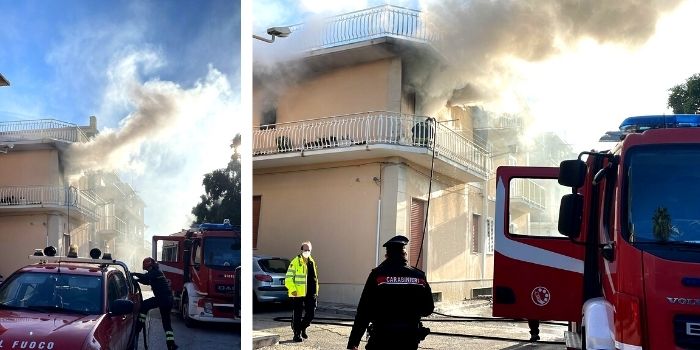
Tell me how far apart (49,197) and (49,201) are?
0.07 ft

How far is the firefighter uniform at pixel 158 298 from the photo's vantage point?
3340 millimetres

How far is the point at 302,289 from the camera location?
8.41m

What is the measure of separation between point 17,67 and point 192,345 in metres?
1.53

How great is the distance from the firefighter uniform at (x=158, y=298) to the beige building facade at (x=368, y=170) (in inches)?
277

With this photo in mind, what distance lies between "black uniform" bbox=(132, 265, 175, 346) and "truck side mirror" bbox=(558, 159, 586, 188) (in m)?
2.70

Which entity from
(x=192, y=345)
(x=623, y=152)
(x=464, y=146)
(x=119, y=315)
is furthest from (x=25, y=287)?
(x=464, y=146)

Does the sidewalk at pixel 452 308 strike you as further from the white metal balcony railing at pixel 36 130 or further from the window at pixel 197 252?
the white metal balcony railing at pixel 36 130

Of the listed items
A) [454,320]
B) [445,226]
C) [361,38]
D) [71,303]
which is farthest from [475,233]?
[71,303]

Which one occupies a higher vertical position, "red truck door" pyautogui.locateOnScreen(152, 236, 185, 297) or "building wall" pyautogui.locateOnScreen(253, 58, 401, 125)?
"building wall" pyautogui.locateOnScreen(253, 58, 401, 125)

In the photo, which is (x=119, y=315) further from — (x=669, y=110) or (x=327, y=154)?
(x=327, y=154)

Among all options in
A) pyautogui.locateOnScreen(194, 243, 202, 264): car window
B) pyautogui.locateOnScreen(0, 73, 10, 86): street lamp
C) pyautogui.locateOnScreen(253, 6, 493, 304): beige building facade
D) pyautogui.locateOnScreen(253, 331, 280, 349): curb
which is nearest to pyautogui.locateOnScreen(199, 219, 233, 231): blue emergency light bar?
pyautogui.locateOnScreen(194, 243, 202, 264): car window

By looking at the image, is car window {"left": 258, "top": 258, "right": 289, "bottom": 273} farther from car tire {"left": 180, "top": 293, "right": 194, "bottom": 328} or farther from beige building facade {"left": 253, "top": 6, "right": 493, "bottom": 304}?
car tire {"left": 180, "top": 293, "right": 194, "bottom": 328}

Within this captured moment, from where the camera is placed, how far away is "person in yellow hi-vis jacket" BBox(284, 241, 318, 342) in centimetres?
835

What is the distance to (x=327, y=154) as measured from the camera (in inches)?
492
